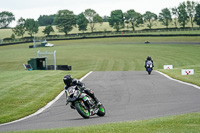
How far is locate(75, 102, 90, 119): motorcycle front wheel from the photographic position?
11273mm

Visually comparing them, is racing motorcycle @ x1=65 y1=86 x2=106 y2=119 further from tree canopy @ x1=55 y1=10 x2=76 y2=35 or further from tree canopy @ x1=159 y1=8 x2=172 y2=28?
tree canopy @ x1=55 y1=10 x2=76 y2=35

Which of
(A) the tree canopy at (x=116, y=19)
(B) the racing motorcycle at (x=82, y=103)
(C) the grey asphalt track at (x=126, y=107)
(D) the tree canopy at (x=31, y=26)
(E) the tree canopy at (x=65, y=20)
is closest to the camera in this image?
(C) the grey asphalt track at (x=126, y=107)

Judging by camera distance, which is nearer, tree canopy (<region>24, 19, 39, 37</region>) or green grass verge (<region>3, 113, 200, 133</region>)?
green grass verge (<region>3, 113, 200, 133</region>)

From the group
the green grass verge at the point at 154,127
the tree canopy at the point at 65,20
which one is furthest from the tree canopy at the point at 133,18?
the green grass verge at the point at 154,127

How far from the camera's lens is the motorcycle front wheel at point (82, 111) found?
11273mm

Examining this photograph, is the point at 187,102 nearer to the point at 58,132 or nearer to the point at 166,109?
the point at 166,109

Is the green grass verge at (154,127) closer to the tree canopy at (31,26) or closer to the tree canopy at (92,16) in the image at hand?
the tree canopy at (31,26)

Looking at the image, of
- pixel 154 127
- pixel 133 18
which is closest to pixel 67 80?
pixel 154 127

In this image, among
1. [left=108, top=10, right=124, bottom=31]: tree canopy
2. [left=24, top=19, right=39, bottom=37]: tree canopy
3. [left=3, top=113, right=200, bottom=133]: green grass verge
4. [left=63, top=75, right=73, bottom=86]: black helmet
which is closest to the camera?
[left=3, top=113, right=200, bottom=133]: green grass verge

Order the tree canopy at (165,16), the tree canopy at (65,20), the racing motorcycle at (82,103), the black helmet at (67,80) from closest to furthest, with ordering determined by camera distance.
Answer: the racing motorcycle at (82,103), the black helmet at (67,80), the tree canopy at (165,16), the tree canopy at (65,20)

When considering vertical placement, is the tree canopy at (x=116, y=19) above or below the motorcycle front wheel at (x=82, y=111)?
above

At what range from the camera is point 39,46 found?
90750mm

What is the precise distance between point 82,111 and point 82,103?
25 cm

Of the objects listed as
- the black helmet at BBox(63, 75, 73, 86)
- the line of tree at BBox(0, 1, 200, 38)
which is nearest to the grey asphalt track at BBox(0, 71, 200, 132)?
the black helmet at BBox(63, 75, 73, 86)
